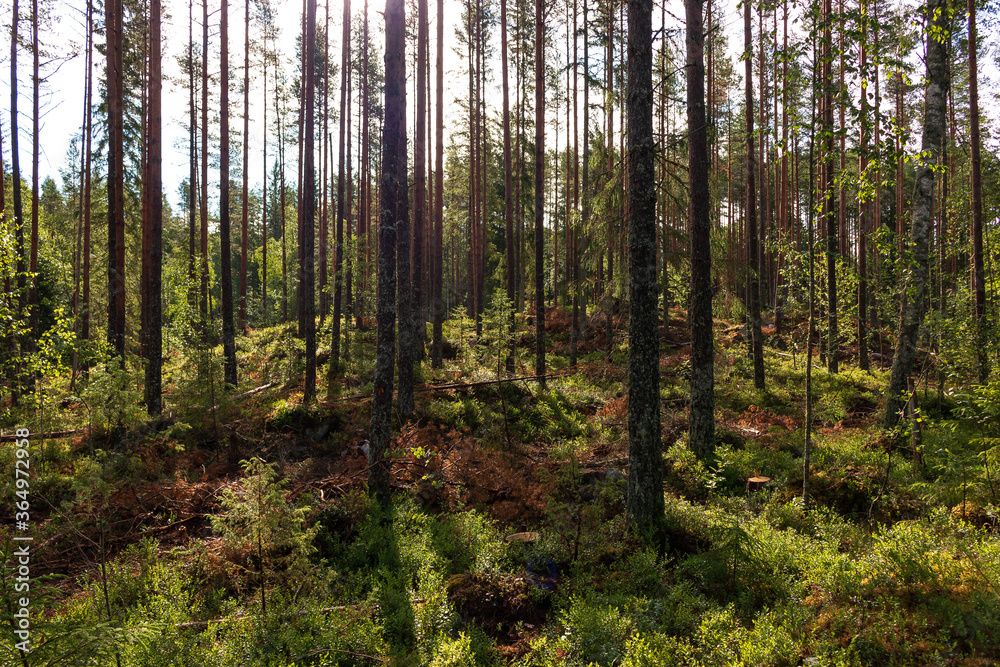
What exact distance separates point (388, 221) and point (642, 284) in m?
4.39

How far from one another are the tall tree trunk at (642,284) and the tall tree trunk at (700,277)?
3.23 meters

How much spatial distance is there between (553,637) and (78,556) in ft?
21.6

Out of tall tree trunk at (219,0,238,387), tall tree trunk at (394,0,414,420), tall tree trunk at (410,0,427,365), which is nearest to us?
tall tree trunk at (394,0,414,420)

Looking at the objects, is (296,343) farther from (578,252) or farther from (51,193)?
(51,193)

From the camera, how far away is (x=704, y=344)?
9.53m

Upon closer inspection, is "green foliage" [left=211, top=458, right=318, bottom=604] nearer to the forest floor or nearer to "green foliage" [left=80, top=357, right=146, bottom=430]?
the forest floor

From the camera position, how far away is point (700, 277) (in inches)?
376

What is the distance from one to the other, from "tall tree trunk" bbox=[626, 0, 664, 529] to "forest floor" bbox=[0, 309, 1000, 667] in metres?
0.64

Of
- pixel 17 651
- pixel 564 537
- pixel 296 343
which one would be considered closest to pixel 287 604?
pixel 17 651

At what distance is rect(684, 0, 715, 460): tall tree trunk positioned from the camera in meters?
9.45

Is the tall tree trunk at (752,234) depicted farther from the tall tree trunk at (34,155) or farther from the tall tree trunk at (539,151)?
the tall tree trunk at (34,155)

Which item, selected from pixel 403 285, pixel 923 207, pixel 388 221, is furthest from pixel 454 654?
pixel 923 207

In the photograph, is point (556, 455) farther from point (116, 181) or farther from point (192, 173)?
point (192, 173)

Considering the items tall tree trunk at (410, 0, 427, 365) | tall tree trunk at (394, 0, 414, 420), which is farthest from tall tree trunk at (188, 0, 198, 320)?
tall tree trunk at (394, 0, 414, 420)
